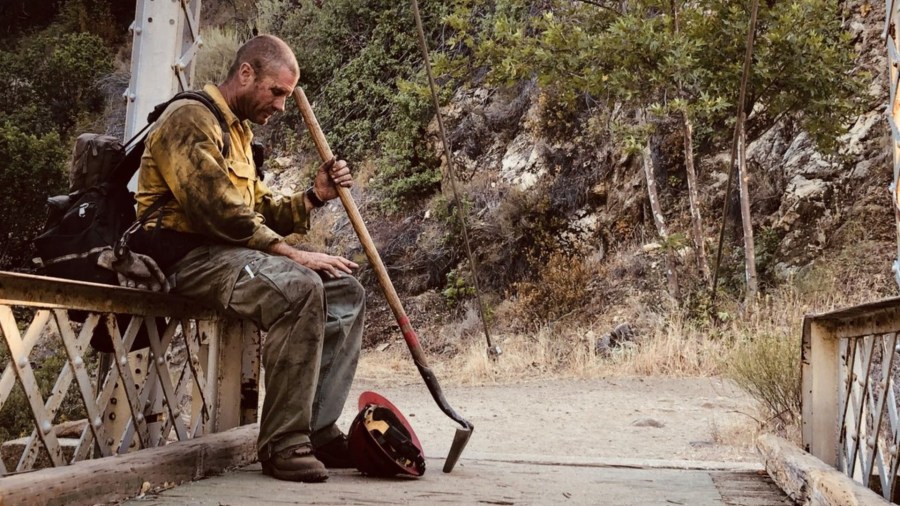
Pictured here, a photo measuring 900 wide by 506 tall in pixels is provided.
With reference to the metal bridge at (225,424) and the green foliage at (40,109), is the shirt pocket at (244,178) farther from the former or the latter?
the green foliage at (40,109)

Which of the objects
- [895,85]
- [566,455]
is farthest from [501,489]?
[566,455]

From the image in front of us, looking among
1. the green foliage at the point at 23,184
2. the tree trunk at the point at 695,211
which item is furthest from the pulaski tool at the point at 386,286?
the green foliage at the point at 23,184

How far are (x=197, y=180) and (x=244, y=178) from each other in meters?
0.35

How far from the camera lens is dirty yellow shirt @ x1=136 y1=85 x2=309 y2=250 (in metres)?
3.00

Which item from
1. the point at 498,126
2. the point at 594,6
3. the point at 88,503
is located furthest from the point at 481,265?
the point at 88,503

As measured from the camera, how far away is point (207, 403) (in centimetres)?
352

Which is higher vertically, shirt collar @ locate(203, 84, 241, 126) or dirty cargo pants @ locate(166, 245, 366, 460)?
shirt collar @ locate(203, 84, 241, 126)

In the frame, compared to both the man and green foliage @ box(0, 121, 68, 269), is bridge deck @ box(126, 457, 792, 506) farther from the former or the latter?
green foliage @ box(0, 121, 68, 269)

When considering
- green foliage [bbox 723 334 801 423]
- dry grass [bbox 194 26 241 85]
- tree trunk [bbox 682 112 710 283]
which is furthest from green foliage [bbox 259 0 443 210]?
green foliage [bbox 723 334 801 423]

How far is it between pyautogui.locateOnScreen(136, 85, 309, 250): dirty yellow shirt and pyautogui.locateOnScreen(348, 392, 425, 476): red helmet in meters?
0.75

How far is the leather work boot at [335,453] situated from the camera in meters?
3.45

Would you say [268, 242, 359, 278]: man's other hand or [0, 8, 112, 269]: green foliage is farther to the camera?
[0, 8, 112, 269]: green foliage

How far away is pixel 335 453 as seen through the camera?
3.45 meters

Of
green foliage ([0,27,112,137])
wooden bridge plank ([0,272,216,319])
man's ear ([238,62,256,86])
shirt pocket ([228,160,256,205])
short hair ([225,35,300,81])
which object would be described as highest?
green foliage ([0,27,112,137])
